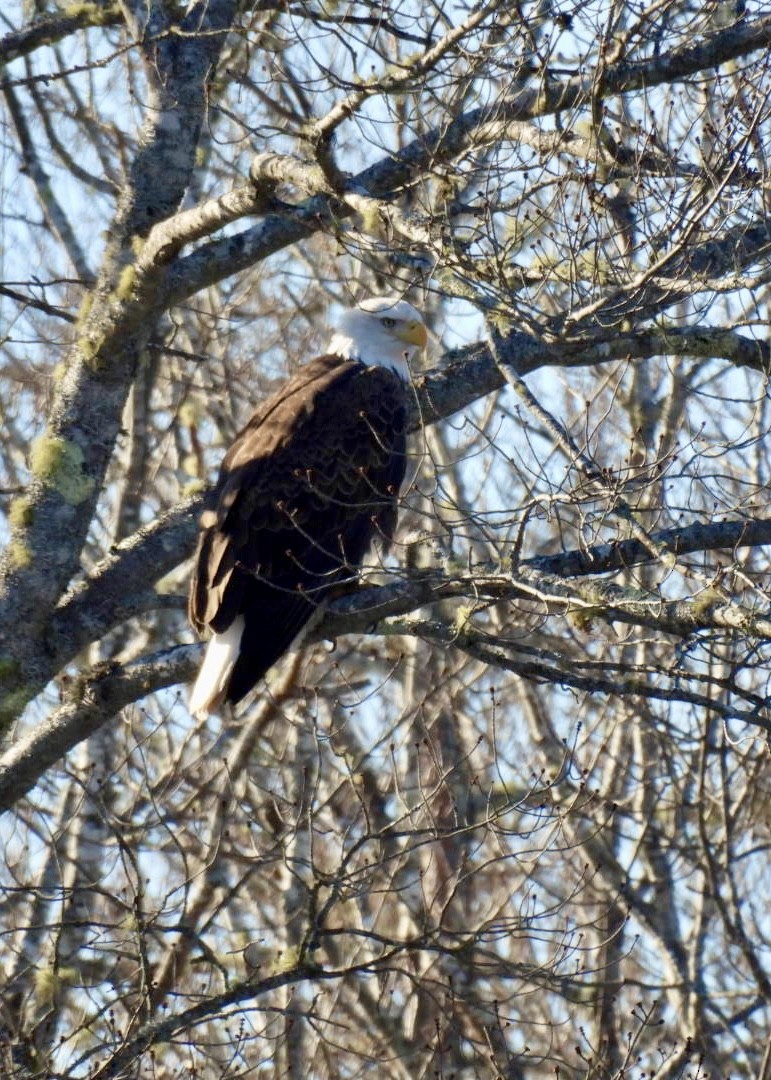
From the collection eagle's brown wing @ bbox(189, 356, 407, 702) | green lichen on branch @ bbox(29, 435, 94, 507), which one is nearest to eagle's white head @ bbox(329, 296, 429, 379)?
eagle's brown wing @ bbox(189, 356, 407, 702)

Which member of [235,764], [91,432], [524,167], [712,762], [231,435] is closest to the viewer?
[524,167]

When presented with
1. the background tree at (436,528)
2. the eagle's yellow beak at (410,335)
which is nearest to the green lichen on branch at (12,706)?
the background tree at (436,528)

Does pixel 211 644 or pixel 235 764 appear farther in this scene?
pixel 235 764

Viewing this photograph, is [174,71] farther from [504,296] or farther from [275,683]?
[275,683]

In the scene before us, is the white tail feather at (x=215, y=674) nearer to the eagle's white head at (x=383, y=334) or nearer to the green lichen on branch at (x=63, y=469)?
the green lichen on branch at (x=63, y=469)

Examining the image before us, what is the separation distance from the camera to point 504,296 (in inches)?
165

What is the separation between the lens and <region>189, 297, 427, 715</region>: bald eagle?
557 cm

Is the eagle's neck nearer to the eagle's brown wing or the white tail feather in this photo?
the eagle's brown wing

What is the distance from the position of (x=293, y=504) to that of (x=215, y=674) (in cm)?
76

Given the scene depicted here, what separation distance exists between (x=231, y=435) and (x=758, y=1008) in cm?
462

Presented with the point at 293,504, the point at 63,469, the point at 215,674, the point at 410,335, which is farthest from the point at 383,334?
the point at 215,674

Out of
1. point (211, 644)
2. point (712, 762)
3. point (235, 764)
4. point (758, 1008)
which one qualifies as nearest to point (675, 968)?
point (758, 1008)

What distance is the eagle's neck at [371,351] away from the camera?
6.71 metres

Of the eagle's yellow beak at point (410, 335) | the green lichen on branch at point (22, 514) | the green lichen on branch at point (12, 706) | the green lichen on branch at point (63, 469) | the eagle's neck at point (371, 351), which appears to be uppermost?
the eagle's yellow beak at point (410, 335)
